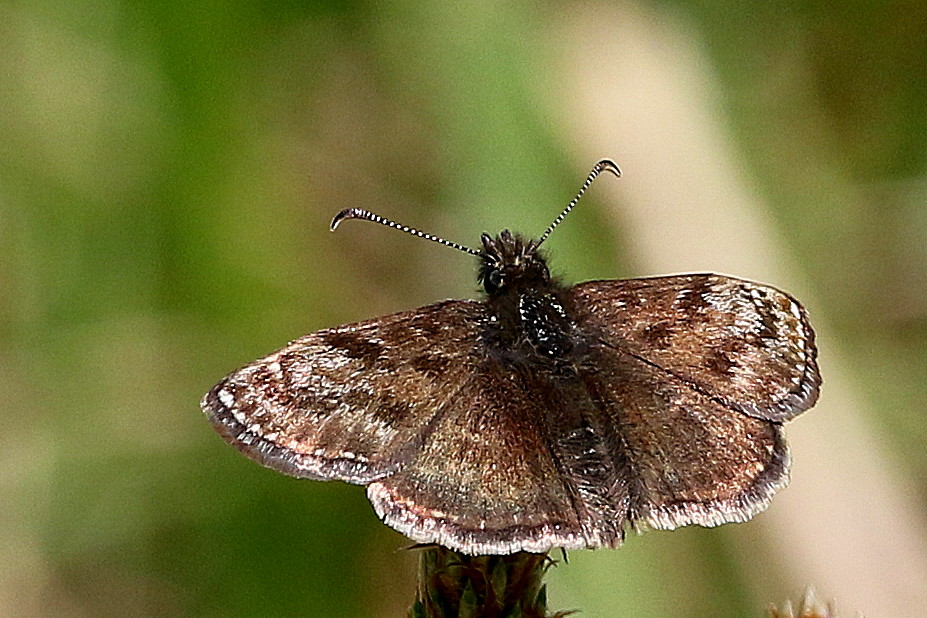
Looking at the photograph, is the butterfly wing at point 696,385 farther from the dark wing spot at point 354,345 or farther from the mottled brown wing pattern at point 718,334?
the dark wing spot at point 354,345

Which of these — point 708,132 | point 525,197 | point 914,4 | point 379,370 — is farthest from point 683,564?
point 914,4

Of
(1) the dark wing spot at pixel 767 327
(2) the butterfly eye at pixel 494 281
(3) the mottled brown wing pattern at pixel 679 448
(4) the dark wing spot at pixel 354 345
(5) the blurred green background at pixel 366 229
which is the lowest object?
(3) the mottled brown wing pattern at pixel 679 448

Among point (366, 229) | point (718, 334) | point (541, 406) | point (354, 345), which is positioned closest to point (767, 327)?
point (718, 334)

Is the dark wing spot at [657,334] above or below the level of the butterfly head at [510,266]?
below

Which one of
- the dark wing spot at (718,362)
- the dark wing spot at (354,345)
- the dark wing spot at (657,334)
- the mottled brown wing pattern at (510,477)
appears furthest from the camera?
the dark wing spot at (657,334)

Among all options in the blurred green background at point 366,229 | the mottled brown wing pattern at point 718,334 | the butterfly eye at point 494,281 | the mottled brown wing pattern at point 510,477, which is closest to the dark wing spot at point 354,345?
the mottled brown wing pattern at point 510,477

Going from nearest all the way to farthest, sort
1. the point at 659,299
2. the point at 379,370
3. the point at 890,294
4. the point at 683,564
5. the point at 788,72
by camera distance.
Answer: the point at 379,370
the point at 659,299
the point at 683,564
the point at 890,294
the point at 788,72

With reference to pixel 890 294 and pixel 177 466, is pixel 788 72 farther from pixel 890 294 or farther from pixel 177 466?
pixel 177 466
